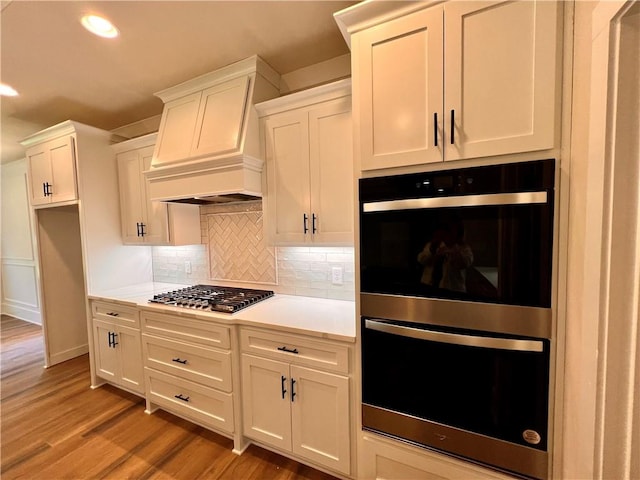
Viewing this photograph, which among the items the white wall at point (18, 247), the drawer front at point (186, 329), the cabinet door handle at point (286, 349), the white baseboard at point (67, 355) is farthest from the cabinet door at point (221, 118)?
the white wall at point (18, 247)

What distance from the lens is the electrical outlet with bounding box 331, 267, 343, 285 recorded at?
213cm

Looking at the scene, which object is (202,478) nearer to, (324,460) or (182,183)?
(324,460)

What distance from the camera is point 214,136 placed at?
201cm

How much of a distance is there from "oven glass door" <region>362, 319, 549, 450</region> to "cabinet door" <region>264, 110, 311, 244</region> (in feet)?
2.88

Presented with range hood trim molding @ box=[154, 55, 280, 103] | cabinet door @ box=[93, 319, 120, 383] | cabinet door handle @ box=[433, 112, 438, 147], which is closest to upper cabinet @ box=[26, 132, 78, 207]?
range hood trim molding @ box=[154, 55, 280, 103]

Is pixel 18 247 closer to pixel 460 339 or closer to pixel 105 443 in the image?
pixel 105 443

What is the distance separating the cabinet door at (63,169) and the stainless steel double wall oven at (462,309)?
2918 mm

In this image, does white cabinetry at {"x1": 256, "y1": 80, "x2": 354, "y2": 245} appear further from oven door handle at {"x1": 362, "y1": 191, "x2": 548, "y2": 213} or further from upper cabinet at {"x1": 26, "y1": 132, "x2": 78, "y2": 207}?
upper cabinet at {"x1": 26, "y1": 132, "x2": 78, "y2": 207}

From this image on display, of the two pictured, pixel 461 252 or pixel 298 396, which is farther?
pixel 298 396

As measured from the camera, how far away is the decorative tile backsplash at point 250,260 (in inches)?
85.8

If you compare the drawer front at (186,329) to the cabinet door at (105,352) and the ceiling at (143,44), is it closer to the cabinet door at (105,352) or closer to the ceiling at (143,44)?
the cabinet door at (105,352)

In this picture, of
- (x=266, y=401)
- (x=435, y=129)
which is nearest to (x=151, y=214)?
(x=266, y=401)

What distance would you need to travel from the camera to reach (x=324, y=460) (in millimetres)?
1583

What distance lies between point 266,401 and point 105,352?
191cm
